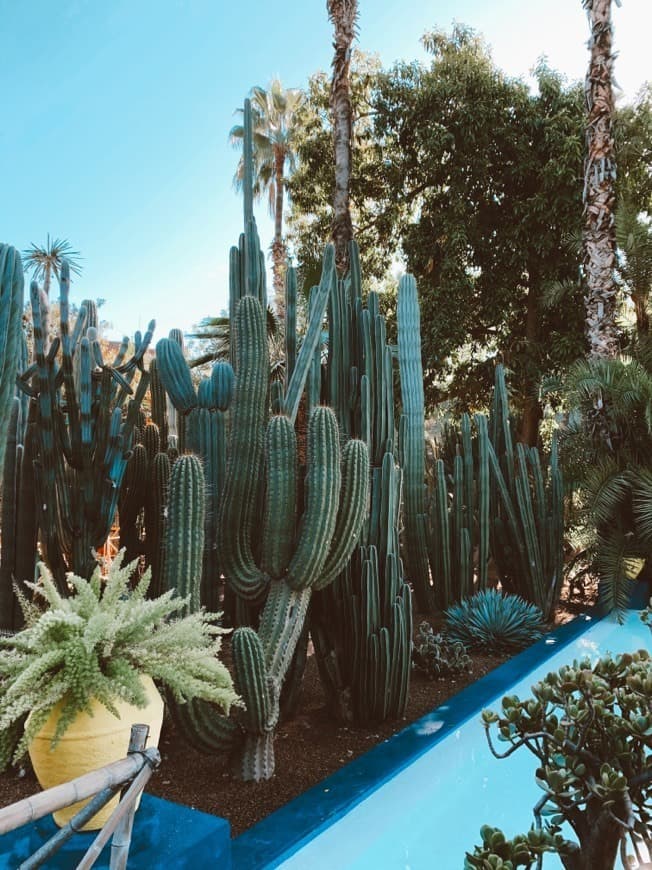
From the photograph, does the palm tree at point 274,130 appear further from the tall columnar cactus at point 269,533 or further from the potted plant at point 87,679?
the potted plant at point 87,679

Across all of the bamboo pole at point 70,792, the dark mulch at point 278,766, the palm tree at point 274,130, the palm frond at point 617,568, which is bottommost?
the dark mulch at point 278,766

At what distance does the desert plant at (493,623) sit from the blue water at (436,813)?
4.38 ft

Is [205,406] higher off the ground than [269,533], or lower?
higher

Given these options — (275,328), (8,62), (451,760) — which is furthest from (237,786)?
(8,62)

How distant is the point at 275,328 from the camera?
445 inches

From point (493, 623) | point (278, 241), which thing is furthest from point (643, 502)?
point (278, 241)

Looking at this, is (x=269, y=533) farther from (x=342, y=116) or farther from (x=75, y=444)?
(x=342, y=116)

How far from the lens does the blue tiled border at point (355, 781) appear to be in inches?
Answer: 95.9

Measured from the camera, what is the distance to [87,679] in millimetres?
1770

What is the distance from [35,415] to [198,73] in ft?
58.1

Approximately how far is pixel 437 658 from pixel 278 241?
13390 mm

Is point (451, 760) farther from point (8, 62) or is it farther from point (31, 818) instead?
point (8, 62)

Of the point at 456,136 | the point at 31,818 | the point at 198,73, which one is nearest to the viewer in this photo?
the point at 31,818

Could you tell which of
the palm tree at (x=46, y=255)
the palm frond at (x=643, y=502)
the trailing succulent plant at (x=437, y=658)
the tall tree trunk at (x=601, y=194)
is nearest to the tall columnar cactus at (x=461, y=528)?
the trailing succulent plant at (x=437, y=658)
